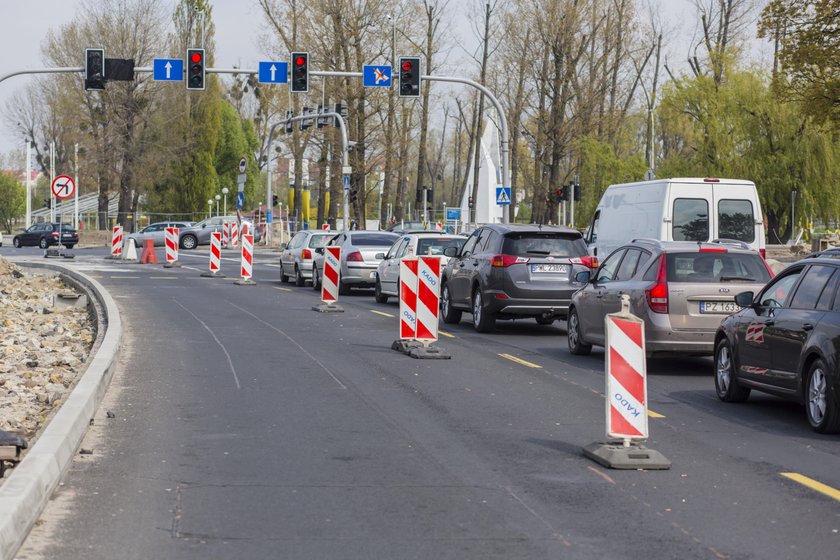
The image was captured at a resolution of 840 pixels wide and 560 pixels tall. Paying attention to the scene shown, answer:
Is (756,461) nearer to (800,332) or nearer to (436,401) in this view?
(800,332)

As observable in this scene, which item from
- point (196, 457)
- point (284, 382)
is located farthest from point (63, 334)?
point (196, 457)

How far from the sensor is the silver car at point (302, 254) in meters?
32.9

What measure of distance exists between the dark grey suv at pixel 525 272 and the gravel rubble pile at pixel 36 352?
5940 mm

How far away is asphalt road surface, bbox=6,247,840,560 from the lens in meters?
6.56

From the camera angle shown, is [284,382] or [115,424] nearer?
[115,424]

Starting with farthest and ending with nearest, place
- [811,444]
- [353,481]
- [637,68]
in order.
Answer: [637,68] → [811,444] → [353,481]

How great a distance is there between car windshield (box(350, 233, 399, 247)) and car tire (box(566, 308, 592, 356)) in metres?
13.5

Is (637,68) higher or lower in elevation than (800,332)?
higher

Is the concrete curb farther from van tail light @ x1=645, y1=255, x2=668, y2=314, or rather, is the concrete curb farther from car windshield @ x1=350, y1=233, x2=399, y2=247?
car windshield @ x1=350, y1=233, x2=399, y2=247

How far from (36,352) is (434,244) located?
11401 millimetres

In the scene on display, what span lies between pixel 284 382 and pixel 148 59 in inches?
2618

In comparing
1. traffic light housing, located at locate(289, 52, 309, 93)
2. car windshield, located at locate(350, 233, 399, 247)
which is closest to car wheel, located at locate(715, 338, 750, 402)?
car windshield, located at locate(350, 233, 399, 247)

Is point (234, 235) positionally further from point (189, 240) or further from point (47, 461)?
point (47, 461)

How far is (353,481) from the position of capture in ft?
26.5
